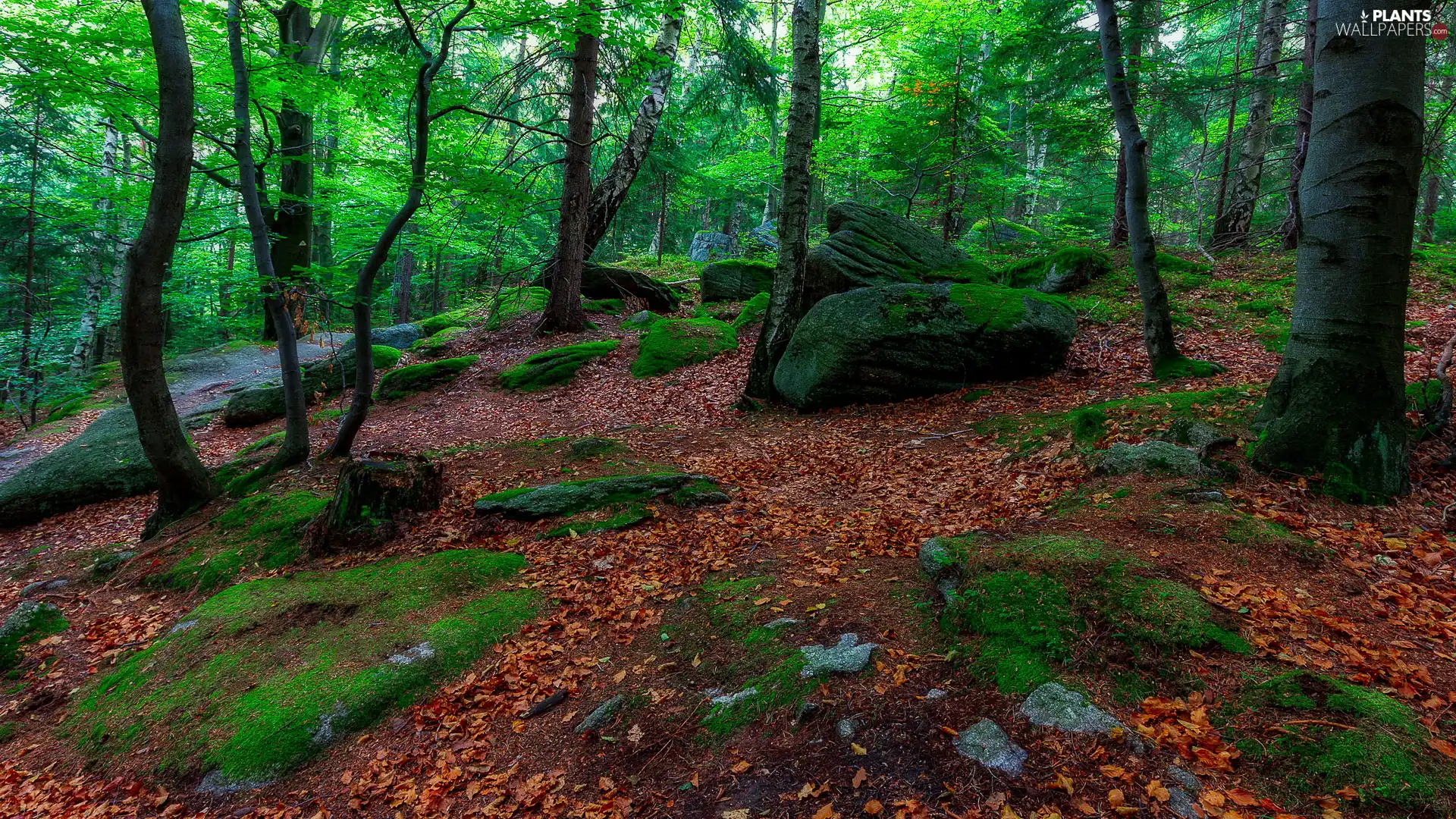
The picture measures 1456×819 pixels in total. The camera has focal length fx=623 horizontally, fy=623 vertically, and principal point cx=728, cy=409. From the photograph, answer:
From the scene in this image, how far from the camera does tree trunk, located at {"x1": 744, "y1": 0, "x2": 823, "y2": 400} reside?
840cm

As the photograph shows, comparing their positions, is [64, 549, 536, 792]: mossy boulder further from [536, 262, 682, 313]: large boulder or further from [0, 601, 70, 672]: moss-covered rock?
[536, 262, 682, 313]: large boulder

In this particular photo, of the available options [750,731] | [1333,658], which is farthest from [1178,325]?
[750,731]

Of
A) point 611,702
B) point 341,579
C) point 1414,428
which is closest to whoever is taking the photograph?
point 611,702

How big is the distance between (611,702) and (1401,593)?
3.88m

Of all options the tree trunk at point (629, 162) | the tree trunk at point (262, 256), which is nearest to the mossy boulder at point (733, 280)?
the tree trunk at point (629, 162)

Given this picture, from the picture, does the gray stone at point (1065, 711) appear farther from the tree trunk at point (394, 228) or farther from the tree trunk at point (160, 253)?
the tree trunk at point (160, 253)

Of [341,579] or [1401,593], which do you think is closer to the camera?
[1401,593]

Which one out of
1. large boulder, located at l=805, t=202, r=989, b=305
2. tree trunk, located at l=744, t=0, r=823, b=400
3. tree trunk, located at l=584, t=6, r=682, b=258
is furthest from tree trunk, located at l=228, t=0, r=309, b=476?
tree trunk, located at l=584, t=6, r=682, b=258

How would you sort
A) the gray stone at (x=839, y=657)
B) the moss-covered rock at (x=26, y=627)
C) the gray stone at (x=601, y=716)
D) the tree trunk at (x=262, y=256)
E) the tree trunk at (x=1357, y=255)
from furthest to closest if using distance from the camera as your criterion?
the tree trunk at (x=262, y=256) < the moss-covered rock at (x=26, y=627) < the tree trunk at (x=1357, y=255) < the gray stone at (x=601, y=716) < the gray stone at (x=839, y=657)

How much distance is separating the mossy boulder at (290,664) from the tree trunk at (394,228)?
2751mm

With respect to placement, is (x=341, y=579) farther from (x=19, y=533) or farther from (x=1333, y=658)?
(x=19, y=533)

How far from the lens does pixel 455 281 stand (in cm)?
3159

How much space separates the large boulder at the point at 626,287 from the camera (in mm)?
16219

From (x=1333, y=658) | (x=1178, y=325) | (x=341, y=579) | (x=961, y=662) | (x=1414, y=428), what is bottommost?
(x=341, y=579)
